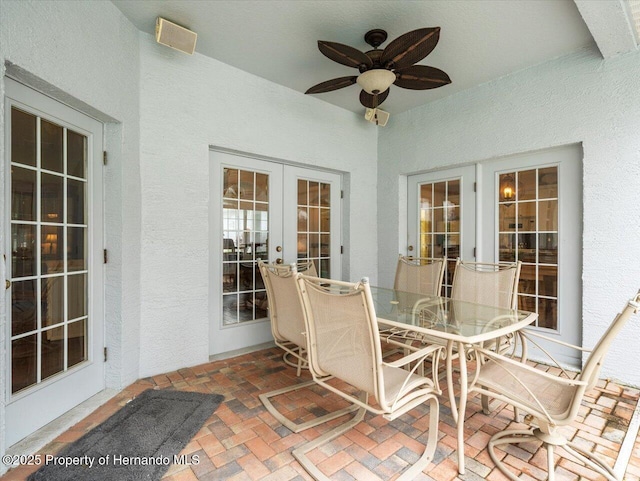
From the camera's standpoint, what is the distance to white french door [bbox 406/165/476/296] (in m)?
3.69

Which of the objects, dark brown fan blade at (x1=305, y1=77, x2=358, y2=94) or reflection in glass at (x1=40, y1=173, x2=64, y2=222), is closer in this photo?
reflection in glass at (x1=40, y1=173, x2=64, y2=222)

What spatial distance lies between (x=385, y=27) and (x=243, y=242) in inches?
90.8

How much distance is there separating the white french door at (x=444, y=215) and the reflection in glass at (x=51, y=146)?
11.9 feet

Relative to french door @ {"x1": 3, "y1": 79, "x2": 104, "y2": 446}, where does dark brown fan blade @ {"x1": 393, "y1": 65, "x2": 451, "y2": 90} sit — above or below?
above

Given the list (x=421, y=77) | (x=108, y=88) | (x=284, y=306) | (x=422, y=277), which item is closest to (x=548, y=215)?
(x=422, y=277)


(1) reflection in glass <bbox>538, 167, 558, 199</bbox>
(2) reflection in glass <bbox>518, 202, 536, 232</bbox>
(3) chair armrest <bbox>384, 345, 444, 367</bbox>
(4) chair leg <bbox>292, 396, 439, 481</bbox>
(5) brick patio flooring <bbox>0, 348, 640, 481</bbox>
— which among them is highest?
(1) reflection in glass <bbox>538, 167, 558, 199</bbox>

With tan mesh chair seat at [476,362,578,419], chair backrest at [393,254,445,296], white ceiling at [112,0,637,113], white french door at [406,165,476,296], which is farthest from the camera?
white french door at [406,165,476,296]

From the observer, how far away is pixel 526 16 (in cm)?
237

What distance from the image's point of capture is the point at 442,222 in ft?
13.0

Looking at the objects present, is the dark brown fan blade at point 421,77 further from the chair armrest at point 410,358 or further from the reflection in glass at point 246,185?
the chair armrest at point 410,358

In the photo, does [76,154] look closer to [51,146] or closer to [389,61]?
[51,146]

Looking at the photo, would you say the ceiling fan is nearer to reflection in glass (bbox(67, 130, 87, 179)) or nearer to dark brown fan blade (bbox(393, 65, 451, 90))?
dark brown fan blade (bbox(393, 65, 451, 90))

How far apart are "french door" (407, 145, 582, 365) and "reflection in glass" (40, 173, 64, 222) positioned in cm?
370

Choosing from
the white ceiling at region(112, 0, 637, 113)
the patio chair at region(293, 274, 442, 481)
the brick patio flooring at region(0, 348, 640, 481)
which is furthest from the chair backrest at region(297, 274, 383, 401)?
the white ceiling at region(112, 0, 637, 113)
